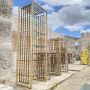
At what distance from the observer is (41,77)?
289 inches

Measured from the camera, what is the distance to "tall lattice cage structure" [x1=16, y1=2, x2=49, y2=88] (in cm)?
615

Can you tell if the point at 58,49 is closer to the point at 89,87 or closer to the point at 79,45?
the point at 89,87

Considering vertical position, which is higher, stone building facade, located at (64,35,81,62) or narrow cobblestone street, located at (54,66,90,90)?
stone building facade, located at (64,35,81,62)

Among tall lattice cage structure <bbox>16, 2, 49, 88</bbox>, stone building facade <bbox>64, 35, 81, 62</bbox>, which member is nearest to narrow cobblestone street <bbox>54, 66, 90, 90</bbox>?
tall lattice cage structure <bbox>16, 2, 49, 88</bbox>

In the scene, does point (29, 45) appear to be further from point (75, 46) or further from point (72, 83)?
point (75, 46)

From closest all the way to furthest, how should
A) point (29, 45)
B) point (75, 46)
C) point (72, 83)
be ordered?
point (29, 45) → point (72, 83) → point (75, 46)

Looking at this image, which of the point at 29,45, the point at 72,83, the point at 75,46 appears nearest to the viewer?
the point at 29,45

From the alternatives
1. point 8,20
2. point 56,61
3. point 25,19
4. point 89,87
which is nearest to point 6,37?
point 8,20

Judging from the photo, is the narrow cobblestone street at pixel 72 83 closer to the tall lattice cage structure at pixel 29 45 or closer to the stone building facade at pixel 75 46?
the tall lattice cage structure at pixel 29 45

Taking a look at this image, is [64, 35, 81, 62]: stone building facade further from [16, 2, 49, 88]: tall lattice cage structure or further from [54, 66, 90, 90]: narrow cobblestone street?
[16, 2, 49, 88]: tall lattice cage structure

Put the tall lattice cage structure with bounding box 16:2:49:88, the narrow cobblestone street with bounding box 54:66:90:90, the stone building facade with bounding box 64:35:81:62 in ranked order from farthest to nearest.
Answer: the stone building facade with bounding box 64:35:81:62, the narrow cobblestone street with bounding box 54:66:90:90, the tall lattice cage structure with bounding box 16:2:49:88

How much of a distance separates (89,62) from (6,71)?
1433 cm

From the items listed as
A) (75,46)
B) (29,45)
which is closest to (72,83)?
(29,45)

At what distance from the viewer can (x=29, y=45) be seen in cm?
620
